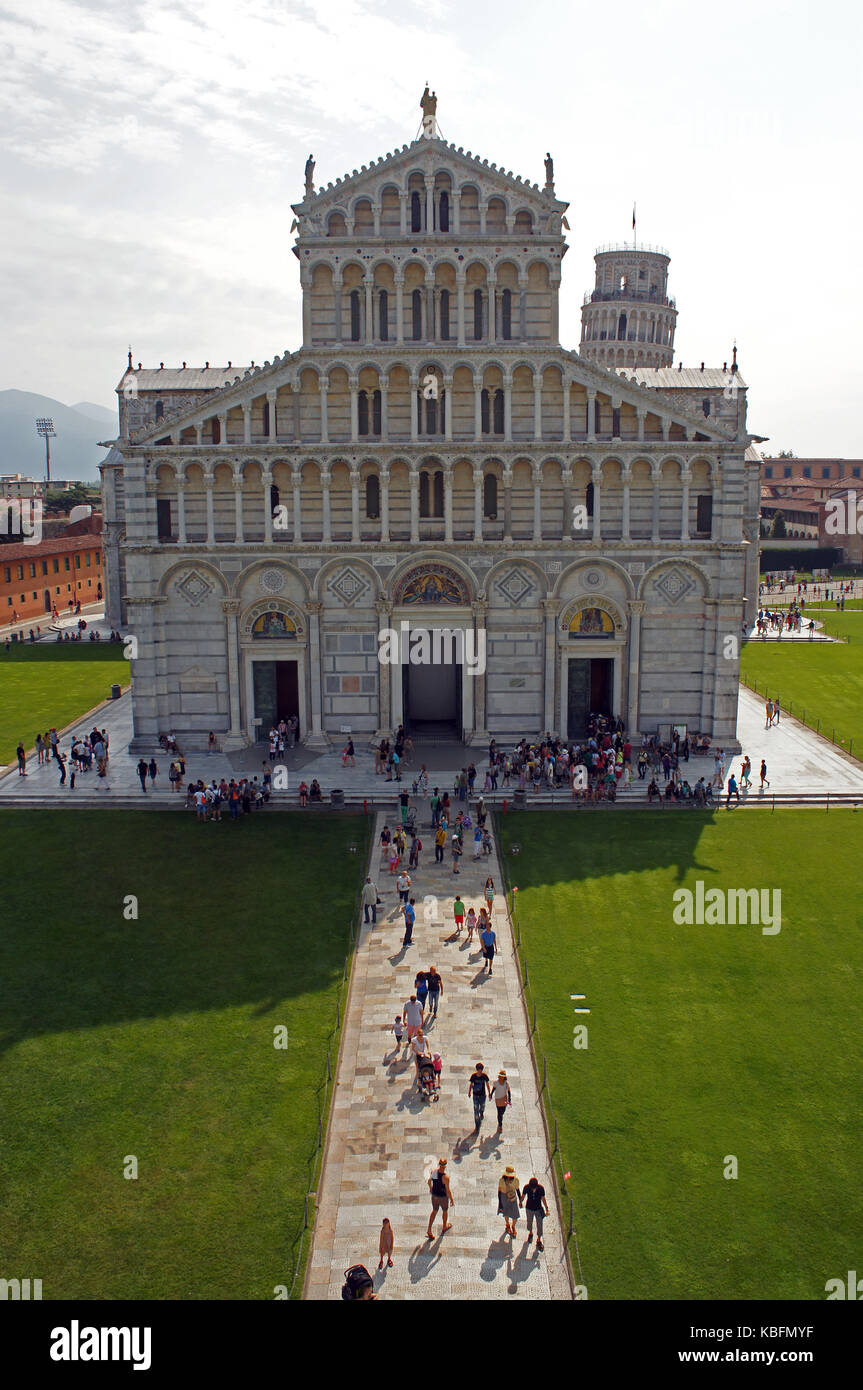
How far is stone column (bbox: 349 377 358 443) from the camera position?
45.2 m

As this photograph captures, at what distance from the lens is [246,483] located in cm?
4619

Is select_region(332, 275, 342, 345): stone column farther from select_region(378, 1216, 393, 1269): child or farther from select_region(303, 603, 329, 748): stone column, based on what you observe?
select_region(378, 1216, 393, 1269): child

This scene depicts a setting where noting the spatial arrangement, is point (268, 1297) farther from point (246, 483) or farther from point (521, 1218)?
point (246, 483)

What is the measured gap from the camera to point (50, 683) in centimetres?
6494

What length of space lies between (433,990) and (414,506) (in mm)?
25133

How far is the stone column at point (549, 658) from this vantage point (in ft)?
151

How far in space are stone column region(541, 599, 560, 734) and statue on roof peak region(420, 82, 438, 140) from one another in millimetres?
19994

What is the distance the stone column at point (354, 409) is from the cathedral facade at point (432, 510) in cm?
9

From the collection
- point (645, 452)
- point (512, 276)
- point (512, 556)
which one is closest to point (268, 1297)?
point (512, 556)

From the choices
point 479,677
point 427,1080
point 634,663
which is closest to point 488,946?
point 427,1080

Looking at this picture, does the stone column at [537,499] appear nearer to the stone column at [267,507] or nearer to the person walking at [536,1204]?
the stone column at [267,507]

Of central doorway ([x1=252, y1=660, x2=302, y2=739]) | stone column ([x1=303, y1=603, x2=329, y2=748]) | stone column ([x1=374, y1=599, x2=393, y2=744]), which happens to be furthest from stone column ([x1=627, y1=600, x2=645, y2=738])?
central doorway ([x1=252, y1=660, x2=302, y2=739])
